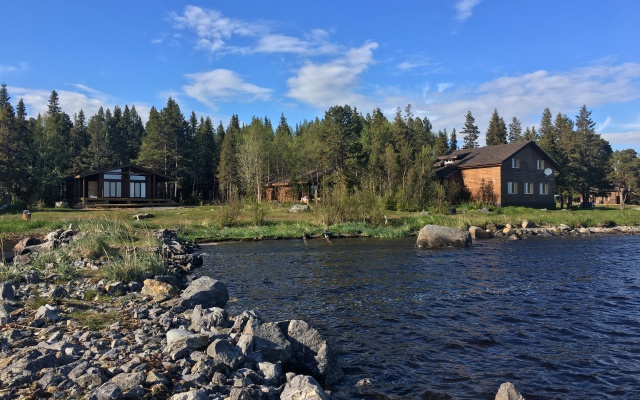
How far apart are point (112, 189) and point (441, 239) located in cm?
3803

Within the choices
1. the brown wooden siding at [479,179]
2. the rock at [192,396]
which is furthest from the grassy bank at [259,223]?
the rock at [192,396]

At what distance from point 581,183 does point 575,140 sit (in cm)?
644

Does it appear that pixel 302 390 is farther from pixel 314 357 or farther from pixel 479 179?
pixel 479 179

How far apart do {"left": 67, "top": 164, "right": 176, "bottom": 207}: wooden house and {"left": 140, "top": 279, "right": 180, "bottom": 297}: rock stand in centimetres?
3802

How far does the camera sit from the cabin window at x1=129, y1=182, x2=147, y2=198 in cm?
4791

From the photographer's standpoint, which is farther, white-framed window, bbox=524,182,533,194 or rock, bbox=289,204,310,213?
white-framed window, bbox=524,182,533,194

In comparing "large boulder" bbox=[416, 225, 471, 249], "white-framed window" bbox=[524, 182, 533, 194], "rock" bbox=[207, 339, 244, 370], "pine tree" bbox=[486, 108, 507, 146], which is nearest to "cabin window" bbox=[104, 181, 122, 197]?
"large boulder" bbox=[416, 225, 471, 249]

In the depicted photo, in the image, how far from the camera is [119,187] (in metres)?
47.4

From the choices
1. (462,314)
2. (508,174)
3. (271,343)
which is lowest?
(462,314)

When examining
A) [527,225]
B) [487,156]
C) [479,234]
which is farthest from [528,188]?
[479,234]

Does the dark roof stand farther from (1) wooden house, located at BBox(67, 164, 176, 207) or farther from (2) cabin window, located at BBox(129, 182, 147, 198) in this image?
(2) cabin window, located at BBox(129, 182, 147, 198)

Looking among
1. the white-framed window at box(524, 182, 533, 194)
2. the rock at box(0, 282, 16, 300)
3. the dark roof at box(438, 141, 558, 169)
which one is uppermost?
the dark roof at box(438, 141, 558, 169)

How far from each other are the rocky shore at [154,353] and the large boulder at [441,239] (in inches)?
578

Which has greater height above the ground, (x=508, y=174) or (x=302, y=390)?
(x=508, y=174)
